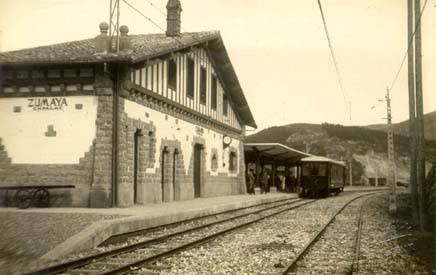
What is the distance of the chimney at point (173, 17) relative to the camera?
2047 centimetres

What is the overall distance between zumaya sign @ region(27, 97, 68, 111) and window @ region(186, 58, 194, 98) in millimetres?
6247

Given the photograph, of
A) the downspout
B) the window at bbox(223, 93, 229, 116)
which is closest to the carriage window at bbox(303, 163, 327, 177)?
the window at bbox(223, 93, 229, 116)

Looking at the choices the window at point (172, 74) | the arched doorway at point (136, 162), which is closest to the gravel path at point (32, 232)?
the arched doorway at point (136, 162)

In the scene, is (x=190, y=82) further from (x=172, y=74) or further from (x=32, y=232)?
(x=32, y=232)

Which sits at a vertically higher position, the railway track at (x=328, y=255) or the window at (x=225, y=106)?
the window at (x=225, y=106)

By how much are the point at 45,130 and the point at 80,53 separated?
7.64 feet

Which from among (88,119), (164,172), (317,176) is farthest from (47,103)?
(317,176)

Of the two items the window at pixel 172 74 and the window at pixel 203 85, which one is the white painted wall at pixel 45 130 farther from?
the window at pixel 203 85

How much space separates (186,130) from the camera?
19.9m

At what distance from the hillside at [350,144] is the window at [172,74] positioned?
214ft

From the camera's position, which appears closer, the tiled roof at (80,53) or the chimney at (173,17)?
the tiled roof at (80,53)

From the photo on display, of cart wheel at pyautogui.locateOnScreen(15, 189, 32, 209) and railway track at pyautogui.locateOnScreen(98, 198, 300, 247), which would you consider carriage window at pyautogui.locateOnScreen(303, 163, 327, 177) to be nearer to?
railway track at pyautogui.locateOnScreen(98, 198, 300, 247)

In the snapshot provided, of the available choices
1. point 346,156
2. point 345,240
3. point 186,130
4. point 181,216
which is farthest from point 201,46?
point 346,156

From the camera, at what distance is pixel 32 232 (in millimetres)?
8680
